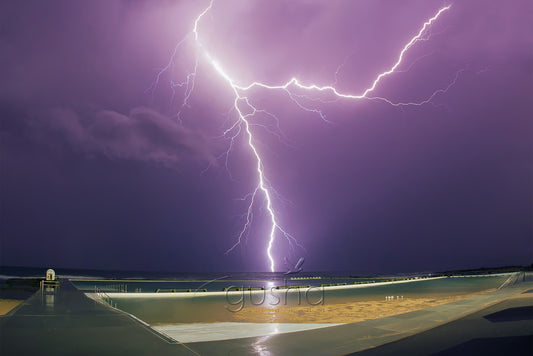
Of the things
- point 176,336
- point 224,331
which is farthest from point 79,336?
point 224,331

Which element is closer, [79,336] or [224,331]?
[79,336]

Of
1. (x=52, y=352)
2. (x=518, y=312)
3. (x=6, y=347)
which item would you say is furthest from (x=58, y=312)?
(x=518, y=312)

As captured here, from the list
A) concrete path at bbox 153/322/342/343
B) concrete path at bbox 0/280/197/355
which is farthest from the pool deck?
concrete path at bbox 153/322/342/343

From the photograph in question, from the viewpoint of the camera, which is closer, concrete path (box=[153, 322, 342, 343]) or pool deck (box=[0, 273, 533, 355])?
pool deck (box=[0, 273, 533, 355])

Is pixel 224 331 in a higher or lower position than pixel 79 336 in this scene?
lower

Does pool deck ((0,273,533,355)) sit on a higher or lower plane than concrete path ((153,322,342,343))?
higher

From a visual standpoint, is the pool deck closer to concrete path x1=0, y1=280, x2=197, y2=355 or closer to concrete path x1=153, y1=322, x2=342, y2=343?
concrete path x1=0, y1=280, x2=197, y2=355

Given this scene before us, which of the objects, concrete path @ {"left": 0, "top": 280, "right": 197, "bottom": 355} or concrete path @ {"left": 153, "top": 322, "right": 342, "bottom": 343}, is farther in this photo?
concrete path @ {"left": 153, "top": 322, "right": 342, "bottom": 343}

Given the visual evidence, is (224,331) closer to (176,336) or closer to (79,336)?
(176,336)

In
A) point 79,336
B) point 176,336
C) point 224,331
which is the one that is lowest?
point 224,331

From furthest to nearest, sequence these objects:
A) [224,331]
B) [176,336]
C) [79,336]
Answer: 1. [224,331]
2. [176,336]
3. [79,336]

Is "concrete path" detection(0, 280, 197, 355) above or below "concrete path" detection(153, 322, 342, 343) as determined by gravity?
above

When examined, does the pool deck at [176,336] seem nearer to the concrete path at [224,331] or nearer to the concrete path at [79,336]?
the concrete path at [79,336]

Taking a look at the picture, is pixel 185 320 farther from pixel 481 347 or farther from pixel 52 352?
pixel 481 347
